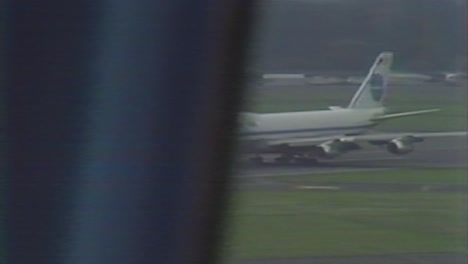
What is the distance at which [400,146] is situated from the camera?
2684 millimetres

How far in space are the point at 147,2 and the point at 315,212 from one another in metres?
0.41

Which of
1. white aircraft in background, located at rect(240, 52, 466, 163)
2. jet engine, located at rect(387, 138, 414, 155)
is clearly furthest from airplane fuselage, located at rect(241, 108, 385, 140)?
jet engine, located at rect(387, 138, 414, 155)

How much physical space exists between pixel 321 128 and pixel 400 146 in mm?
228

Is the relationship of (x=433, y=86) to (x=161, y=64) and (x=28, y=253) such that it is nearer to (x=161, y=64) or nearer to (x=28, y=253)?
(x=161, y=64)

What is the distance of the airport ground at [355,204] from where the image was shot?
252 cm

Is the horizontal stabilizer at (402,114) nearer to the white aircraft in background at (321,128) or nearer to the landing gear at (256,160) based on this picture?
the white aircraft in background at (321,128)

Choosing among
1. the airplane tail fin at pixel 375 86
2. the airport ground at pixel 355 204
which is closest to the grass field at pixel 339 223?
the airport ground at pixel 355 204

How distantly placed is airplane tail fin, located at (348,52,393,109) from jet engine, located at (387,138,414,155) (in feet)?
0.25

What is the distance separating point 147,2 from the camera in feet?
8.14

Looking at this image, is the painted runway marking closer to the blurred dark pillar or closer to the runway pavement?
the runway pavement

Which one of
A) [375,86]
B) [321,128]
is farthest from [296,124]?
[375,86]

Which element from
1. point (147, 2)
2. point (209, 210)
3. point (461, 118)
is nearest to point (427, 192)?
point (461, 118)

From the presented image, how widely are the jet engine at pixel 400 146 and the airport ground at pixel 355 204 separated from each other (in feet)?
0.03

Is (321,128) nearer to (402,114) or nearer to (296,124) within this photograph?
(296,124)
